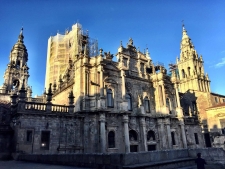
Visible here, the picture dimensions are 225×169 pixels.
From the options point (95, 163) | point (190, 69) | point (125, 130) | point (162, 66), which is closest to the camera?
point (95, 163)

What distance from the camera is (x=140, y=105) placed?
2528 cm

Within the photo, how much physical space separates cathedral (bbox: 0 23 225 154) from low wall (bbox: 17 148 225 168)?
17.7 feet

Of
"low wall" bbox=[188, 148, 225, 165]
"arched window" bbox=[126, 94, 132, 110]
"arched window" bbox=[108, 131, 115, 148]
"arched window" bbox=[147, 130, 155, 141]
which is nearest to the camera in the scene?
"low wall" bbox=[188, 148, 225, 165]

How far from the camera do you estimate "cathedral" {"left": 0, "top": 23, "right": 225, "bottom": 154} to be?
56.6 feet

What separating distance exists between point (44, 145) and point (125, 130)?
8.96 m

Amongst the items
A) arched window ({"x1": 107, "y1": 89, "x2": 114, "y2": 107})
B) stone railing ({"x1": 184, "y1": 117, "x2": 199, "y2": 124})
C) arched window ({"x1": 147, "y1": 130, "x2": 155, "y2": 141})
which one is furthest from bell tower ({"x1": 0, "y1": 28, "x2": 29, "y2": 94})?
stone railing ({"x1": 184, "y1": 117, "x2": 199, "y2": 124})

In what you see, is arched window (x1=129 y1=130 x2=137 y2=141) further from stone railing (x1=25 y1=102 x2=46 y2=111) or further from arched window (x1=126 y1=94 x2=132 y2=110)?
stone railing (x1=25 y1=102 x2=46 y2=111)

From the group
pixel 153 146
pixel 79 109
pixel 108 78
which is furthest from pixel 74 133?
pixel 153 146

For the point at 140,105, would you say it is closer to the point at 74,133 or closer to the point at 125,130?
the point at 125,130

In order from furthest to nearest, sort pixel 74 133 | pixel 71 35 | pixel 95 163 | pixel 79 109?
pixel 71 35 → pixel 79 109 → pixel 74 133 → pixel 95 163

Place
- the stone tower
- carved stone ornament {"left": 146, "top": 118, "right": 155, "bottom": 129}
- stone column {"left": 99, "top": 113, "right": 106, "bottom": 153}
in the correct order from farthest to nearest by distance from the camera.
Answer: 1. the stone tower
2. carved stone ornament {"left": 146, "top": 118, "right": 155, "bottom": 129}
3. stone column {"left": 99, "top": 113, "right": 106, "bottom": 153}

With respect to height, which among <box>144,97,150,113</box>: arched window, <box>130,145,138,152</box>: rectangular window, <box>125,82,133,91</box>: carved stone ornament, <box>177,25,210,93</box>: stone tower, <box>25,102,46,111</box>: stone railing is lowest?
<box>130,145,138,152</box>: rectangular window

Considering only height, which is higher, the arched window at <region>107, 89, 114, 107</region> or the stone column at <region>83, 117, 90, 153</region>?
the arched window at <region>107, 89, 114, 107</region>

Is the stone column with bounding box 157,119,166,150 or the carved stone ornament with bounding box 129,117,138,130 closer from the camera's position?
the carved stone ornament with bounding box 129,117,138,130
